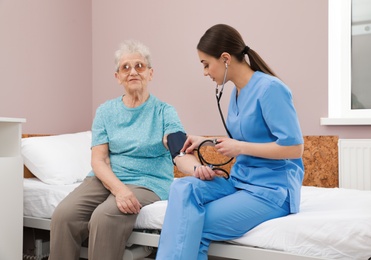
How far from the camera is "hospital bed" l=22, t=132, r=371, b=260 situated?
138 centimetres

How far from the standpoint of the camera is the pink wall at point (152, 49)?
2.42 meters

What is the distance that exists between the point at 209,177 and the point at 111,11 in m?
1.84

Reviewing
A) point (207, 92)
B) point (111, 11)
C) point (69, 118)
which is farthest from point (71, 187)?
point (111, 11)

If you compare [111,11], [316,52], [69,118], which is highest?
[111,11]

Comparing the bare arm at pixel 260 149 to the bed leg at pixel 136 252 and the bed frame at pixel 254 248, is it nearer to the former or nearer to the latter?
the bed frame at pixel 254 248

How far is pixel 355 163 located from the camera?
7.49 ft

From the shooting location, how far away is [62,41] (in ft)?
9.16

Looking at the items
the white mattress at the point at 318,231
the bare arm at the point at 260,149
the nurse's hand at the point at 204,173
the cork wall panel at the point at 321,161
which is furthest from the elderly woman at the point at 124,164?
the cork wall panel at the point at 321,161

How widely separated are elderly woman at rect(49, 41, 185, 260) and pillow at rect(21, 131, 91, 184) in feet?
1.26

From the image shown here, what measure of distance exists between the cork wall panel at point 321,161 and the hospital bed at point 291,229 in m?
0.33

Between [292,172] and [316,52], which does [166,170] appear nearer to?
[292,172]

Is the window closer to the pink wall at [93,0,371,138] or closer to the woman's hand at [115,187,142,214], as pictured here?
the pink wall at [93,0,371,138]

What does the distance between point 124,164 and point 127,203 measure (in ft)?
0.84

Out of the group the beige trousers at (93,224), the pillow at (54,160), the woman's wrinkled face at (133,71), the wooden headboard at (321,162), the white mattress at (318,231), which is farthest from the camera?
the wooden headboard at (321,162)
